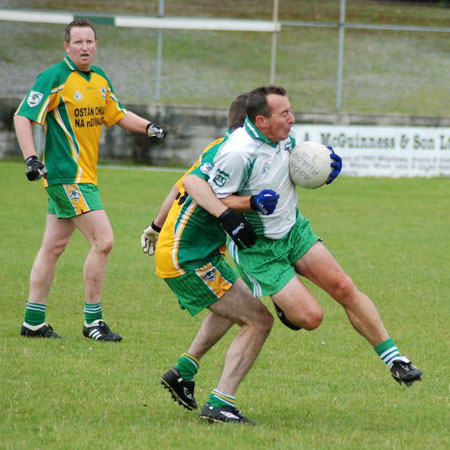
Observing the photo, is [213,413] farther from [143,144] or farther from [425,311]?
[143,144]

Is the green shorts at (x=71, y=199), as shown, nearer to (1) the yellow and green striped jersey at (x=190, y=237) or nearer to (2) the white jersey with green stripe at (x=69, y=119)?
(2) the white jersey with green stripe at (x=69, y=119)

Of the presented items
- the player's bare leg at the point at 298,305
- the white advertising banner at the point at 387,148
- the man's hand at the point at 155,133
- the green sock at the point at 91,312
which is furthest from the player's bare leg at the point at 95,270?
the white advertising banner at the point at 387,148

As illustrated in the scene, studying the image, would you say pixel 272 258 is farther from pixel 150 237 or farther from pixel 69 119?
pixel 69 119

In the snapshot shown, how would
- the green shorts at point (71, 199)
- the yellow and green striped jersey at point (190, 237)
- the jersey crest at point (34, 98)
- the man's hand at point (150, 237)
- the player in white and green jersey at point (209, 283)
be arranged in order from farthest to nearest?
the green shorts at point (71, 199) < the jersey crest at point (34, 98) < the man's hand at point (150, 237) < the yellow and green striped jersey at point (190, 237) < the player in white and green jersey at point (209, 283)

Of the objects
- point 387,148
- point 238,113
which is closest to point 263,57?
point 387,148

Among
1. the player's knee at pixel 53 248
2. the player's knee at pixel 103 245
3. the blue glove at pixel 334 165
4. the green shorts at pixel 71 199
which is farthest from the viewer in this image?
the player's knee at pixel 53 248

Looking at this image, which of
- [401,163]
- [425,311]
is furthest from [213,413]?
[401,163]

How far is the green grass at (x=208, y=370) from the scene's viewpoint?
530 centimetres

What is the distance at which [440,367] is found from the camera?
7.06 m

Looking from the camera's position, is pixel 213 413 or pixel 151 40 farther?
pixel 151 40

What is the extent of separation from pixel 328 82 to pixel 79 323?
22.7 m

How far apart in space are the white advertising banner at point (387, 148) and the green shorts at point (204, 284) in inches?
626

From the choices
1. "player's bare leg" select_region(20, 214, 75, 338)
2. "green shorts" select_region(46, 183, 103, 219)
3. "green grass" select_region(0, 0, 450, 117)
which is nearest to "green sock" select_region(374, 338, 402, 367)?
"green shorts" select_region(46, 183, 103, 219)

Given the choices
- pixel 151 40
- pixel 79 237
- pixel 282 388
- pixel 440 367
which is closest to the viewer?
pixel 282 388
